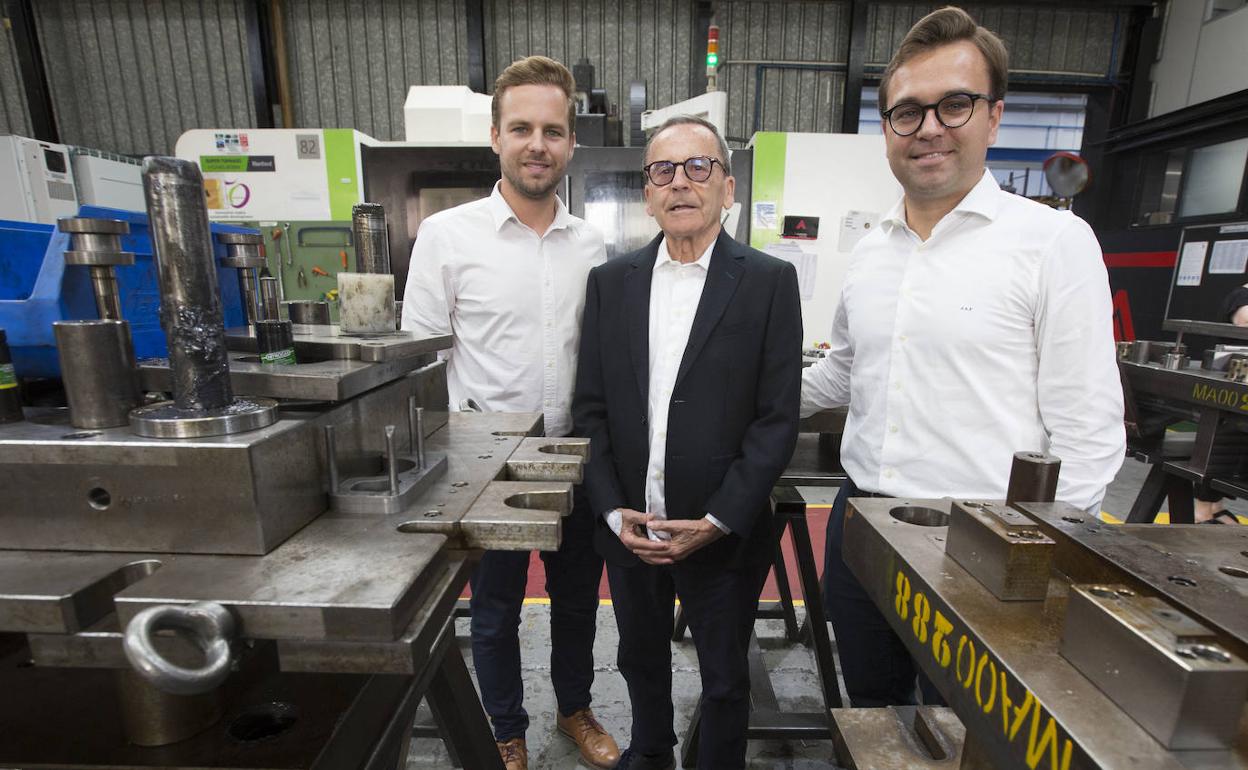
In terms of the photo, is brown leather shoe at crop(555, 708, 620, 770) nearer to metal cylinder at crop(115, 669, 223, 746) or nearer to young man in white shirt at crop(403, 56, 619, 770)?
young man in white shirt at crop(403, 56, 619, 770)

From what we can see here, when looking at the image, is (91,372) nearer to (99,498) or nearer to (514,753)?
(99,498)

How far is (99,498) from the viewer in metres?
0.57

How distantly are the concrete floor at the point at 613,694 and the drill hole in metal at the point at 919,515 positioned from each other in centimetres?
119

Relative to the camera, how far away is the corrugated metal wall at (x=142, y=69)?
15.7ft

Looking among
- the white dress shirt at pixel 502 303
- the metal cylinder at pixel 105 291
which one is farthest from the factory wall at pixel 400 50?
the metal cylinder at pixel 105 291

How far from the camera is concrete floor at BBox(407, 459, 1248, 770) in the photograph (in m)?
1.59

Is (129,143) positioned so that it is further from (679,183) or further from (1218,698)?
(1218,698)

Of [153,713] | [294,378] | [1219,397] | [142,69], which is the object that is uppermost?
[142,69]

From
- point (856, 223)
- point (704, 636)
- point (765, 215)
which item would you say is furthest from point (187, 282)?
point (856, 223)

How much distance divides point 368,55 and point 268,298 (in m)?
4.89

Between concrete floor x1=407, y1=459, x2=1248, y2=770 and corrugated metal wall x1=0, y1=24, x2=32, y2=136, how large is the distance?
5765 millimetres

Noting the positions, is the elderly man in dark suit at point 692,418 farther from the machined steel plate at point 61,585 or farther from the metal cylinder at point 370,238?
the machined steel plate at point 61,585

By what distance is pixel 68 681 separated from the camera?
70cm

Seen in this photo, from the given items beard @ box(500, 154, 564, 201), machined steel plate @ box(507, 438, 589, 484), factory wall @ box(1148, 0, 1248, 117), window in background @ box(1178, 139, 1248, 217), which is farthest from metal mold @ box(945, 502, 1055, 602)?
factory wall @ box(1148, 0, 1248, 117)
